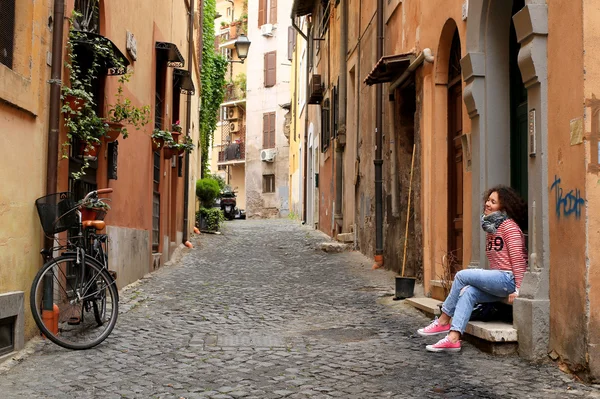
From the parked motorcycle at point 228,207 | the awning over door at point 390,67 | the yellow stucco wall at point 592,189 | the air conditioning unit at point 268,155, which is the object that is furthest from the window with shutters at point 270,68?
the yellow stucco wall at point 592,189

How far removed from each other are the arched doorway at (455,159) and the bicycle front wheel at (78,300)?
4.00 m

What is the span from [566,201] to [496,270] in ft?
3.35

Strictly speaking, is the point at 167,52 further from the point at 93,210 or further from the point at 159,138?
the point at 93,210

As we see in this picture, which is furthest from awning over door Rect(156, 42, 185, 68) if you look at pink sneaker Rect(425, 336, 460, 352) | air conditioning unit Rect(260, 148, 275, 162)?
air conditioning unit Rect(260, 148, 275, 162)

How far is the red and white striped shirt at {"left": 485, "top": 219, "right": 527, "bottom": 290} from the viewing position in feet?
19.3

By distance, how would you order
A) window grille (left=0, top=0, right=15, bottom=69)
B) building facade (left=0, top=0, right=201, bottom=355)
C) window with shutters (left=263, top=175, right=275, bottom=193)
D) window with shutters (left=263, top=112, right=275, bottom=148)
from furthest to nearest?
window with shutters (left=263, top=175, right=275, bottom=193)
window with shutters (left=263, top=112, right=275, bottom=148)
window grille (left=0, top=0, right=15, bottom=69)
building facade (left=0, top=0, right=201, bottom=355)

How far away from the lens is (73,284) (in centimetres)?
616

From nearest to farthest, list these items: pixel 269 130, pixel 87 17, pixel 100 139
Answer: pixel 100 139
pixel 87 17
pixel 269 130

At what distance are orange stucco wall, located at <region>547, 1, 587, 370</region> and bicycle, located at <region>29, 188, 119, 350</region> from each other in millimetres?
3522

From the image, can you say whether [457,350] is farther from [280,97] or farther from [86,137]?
[280,97]

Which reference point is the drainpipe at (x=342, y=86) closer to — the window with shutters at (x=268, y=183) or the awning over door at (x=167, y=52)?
the awning over door at (x=167, y=52)

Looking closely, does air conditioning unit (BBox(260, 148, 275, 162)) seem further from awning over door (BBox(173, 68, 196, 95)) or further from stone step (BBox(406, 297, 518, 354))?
stone step (BBox(406, 297, 518, 354))

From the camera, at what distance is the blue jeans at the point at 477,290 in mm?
5859

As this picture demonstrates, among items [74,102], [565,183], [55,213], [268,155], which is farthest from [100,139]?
[268,155]
